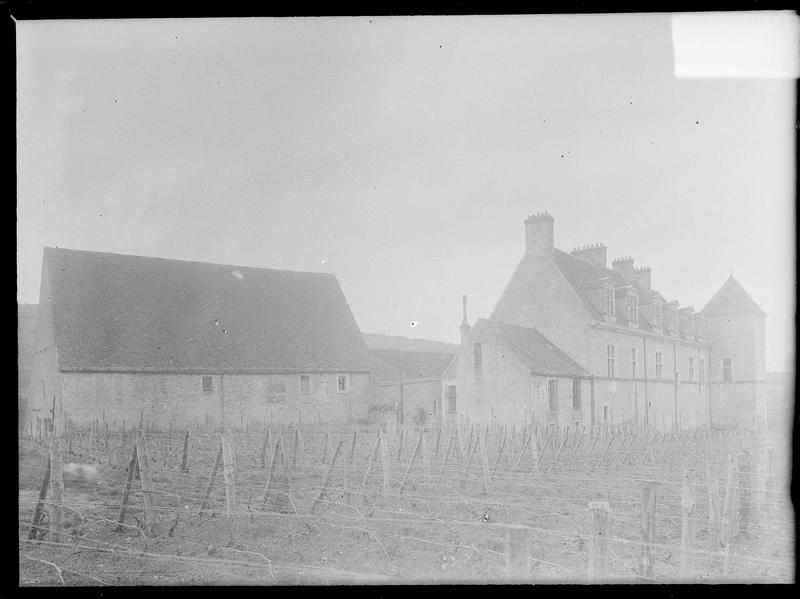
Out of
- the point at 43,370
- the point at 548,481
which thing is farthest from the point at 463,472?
the point at 43,370

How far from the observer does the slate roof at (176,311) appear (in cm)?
1054

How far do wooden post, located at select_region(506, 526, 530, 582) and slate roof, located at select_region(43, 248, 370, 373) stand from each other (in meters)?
5.16

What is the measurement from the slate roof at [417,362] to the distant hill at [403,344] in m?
0.22

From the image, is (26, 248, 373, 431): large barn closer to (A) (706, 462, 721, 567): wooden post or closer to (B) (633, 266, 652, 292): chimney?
(B) (633, 266, 652, 292): chimney

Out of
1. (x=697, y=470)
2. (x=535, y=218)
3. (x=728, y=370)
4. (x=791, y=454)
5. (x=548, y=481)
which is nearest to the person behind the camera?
(x=791, y=454)

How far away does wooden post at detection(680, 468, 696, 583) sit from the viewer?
6863 millimetres

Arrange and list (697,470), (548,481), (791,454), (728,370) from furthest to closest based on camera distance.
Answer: (728,370) < (697,470) < (548,481) < (791,454)

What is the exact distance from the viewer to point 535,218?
10742 mm

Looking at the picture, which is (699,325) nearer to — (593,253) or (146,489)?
(593,253)

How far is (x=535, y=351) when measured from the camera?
14219 mm

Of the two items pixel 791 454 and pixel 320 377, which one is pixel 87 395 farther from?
pixel 791 454

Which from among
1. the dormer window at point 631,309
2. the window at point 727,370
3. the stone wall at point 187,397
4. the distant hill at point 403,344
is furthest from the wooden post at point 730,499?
the dormer window at point 631,309

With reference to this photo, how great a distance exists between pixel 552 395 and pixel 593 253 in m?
3.27

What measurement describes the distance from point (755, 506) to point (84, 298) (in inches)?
446
